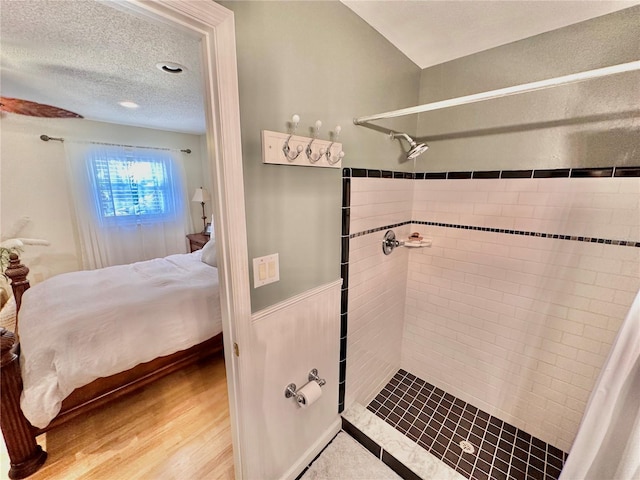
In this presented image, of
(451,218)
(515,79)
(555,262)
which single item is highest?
(515,79)

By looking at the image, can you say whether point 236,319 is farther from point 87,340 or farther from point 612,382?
point 87,340

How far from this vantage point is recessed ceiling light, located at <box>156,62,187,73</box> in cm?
164

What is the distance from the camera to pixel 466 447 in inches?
58.9

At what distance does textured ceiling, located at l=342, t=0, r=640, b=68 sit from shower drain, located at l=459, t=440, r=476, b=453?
2.27m

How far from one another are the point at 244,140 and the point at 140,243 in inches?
147

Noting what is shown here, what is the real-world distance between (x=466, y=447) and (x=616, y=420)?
1014 millimetres

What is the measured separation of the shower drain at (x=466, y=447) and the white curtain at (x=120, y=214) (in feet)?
13.8

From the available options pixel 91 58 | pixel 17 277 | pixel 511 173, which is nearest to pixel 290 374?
pixel 511 173

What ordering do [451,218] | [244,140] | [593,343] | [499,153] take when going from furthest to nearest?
[451,218]
[499,153]
[593,343]
[244,140]

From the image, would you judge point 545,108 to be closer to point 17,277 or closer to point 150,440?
point 150,440

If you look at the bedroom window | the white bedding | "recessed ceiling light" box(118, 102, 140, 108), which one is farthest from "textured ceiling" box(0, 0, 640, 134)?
the white bedding

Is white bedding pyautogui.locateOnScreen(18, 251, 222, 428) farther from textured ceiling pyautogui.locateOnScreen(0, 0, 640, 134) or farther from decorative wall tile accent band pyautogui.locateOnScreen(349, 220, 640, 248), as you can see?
textured ceiling pyautogui.locateOnScreen(0, 0, 640, 134)

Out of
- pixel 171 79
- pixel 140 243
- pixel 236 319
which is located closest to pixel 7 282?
pixel 140 243

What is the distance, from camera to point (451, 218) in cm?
170
